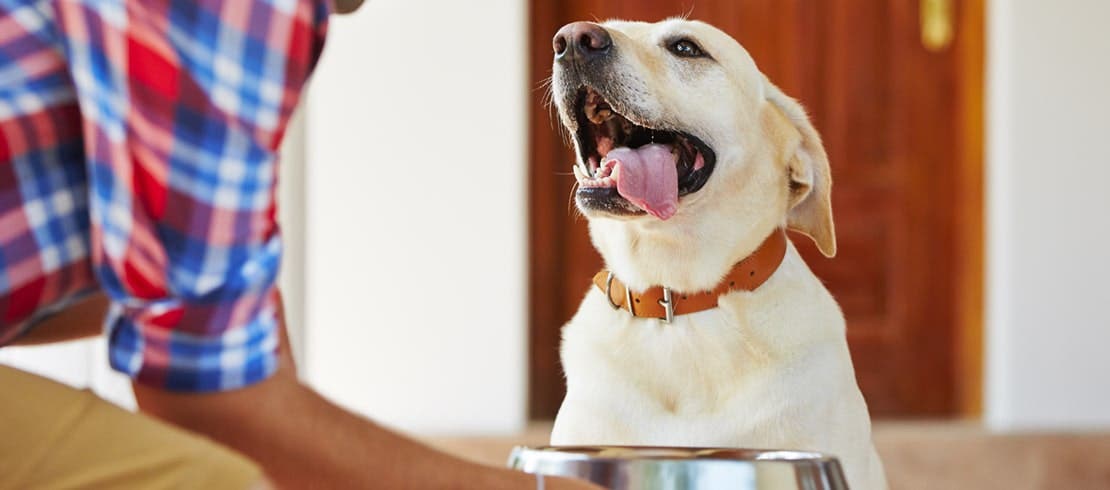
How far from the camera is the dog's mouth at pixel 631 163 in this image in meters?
1.15

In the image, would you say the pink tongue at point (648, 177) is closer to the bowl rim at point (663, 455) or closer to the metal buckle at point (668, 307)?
the metal buckle at point (668, 307)

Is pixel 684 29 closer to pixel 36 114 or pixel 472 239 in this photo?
pixel 36 114

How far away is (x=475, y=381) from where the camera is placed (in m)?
4.07

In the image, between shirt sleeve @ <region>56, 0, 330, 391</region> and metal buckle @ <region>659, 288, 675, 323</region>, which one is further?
metal buckle @ <region>659, 288, 675, 323</region>

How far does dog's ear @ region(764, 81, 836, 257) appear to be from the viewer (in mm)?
1345

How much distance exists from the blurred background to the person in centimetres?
324

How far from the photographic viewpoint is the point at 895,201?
14.0 feet

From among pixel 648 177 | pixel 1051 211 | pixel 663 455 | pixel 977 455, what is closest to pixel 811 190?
pixel 648 177

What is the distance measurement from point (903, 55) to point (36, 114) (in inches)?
150

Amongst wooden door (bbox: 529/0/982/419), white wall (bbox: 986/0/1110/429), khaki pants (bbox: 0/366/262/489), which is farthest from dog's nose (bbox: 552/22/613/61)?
white wall (bbox: 986/0/1110/429)

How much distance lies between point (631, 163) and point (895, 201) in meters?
3.24

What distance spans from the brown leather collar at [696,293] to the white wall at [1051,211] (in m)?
2.91

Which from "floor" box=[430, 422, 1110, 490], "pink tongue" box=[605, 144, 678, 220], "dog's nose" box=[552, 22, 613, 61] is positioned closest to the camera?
"pink tongue" box=[605, 144, 678, 220]

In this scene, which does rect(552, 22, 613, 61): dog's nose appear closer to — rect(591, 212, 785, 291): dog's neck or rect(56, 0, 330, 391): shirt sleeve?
rect(591, 212, 785, 291): dog's neck
